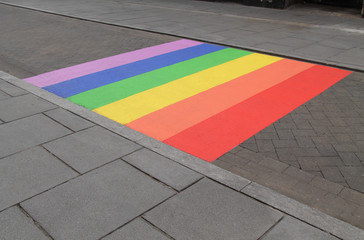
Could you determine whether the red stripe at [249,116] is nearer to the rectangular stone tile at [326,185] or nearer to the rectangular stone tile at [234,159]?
the rectangular stone tile at [234,159]

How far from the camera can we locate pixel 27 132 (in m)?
4.92

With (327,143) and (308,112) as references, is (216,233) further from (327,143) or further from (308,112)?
(308,112)

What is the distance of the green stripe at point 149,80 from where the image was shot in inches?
247

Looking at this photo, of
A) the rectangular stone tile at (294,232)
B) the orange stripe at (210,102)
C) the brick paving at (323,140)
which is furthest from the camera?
the orange stripe at (210,102)

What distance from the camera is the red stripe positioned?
4637 millimetres

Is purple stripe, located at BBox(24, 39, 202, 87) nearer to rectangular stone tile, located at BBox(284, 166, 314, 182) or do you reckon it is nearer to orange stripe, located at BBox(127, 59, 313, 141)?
orange stripe, located at BBox(127, 59, 313, 141)

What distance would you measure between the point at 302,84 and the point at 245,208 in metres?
4.10

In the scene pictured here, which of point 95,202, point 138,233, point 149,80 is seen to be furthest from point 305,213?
point 149,80

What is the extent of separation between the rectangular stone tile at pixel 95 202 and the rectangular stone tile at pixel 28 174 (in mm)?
141

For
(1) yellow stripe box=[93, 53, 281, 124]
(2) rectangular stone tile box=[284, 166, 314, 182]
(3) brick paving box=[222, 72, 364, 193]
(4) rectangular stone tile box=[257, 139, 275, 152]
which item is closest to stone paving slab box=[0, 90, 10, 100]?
(1) yellow stripe box=[93, 53, 281, 124]

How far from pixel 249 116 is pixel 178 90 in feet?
5.66

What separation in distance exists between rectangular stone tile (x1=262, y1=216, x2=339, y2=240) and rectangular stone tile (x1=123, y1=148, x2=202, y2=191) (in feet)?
3.41

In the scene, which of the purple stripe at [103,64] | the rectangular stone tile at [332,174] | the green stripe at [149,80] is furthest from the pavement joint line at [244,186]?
the purple stripe at [103,64]

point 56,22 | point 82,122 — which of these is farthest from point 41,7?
point 82,122
